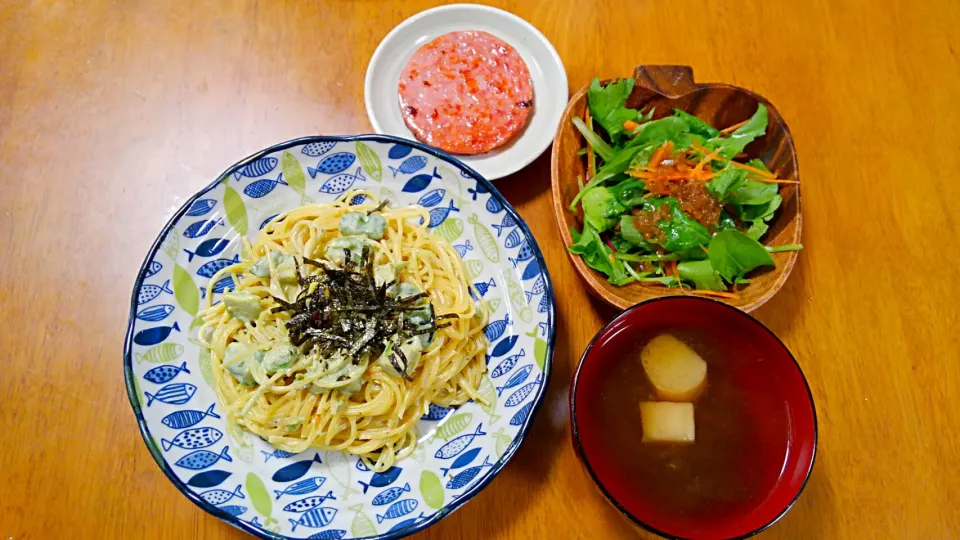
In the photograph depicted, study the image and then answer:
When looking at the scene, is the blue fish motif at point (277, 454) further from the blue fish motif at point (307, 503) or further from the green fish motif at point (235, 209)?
the green fish motif at point (235, 209)

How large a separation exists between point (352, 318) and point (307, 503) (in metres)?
0.52

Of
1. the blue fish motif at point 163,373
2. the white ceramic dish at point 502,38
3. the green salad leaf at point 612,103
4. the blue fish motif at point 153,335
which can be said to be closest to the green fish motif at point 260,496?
the blue fish motif at point 163,373

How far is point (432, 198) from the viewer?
2035mm

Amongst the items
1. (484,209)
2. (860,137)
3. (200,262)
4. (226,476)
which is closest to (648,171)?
(484,209)

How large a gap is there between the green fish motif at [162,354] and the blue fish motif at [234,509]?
452 mm

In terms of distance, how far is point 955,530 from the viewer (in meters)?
1.94

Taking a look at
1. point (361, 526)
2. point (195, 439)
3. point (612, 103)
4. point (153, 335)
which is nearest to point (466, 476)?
point (361, 526)

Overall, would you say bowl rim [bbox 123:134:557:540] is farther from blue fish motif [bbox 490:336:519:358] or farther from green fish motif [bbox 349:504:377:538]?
blue fish motif [bbox 490:336:519:358]

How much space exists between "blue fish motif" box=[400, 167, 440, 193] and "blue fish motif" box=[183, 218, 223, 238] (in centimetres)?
58

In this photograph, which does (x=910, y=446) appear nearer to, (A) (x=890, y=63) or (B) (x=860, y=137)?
(B) (x=860, y=137)

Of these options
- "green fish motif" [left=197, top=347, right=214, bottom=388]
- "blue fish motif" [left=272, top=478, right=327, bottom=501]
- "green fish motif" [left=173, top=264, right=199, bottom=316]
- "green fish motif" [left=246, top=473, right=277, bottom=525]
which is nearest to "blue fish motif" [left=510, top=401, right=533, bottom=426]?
"blue fish motif" [left=272, top=478, right=327, bottom=501]

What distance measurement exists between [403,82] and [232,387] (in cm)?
123

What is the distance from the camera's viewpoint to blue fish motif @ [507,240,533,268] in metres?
1.86

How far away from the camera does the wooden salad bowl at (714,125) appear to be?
77.0 inches
